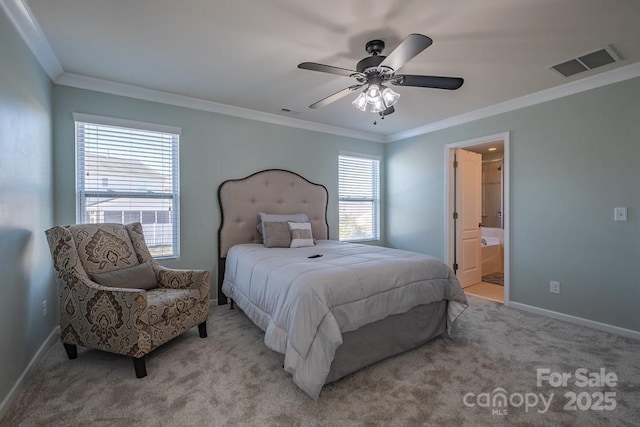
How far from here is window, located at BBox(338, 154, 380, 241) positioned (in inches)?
194

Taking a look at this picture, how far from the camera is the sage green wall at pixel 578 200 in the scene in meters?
2.78

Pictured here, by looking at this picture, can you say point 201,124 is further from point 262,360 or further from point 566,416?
point 566,416

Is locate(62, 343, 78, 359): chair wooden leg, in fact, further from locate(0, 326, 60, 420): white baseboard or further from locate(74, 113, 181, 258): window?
locate(74, 113, 181, 258): window

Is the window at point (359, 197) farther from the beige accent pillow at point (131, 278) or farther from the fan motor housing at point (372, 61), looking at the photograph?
the beige accent pillow at point (131, 278)

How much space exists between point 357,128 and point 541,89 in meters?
2.38

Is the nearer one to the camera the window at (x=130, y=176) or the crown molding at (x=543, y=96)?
the crown molding at (x=543, y=96)

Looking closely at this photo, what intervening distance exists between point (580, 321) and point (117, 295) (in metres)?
4.21

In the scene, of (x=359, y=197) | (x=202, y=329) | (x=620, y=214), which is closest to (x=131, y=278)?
A: (x=202, y=329)

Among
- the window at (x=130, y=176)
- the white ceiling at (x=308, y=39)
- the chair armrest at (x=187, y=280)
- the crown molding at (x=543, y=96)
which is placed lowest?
the chair armrest at (x=187, y=280)

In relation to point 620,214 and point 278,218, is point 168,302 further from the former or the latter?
point 620,214

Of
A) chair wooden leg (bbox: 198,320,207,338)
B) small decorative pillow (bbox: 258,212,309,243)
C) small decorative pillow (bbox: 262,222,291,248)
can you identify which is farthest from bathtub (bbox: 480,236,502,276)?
chair wooden leg (bbox: 198,320,207,338)

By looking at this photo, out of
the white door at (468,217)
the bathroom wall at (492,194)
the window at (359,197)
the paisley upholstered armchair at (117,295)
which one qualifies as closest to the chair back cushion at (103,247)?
the paisley upholstered armchair at (117,295)

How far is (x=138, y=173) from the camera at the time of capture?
10.7 feet

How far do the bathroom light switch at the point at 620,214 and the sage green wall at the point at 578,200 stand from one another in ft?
0.12
